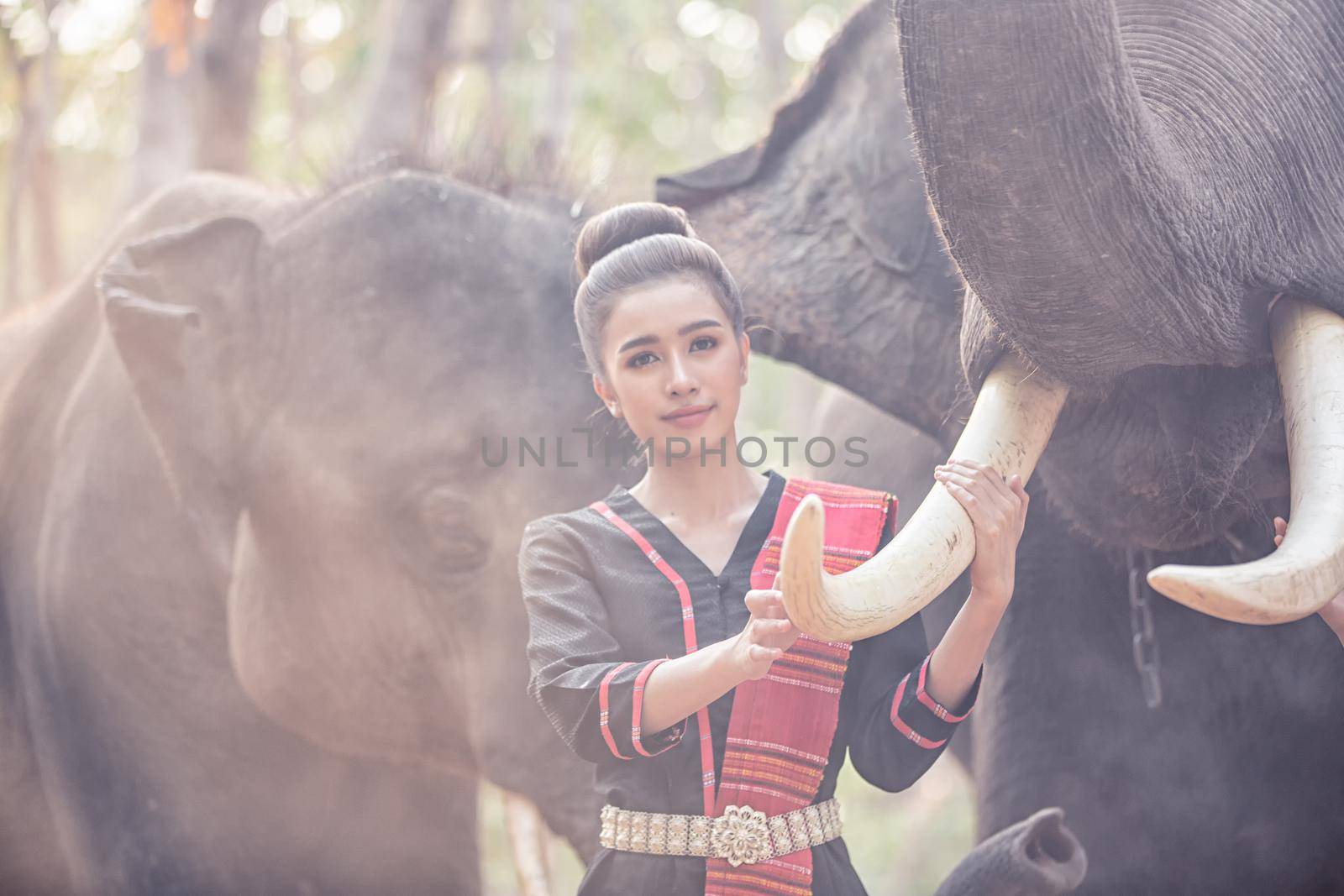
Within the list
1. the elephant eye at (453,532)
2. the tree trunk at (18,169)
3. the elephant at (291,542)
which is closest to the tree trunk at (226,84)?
the elephant at (291,542)

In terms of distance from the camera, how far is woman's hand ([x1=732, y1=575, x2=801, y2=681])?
1175 mm

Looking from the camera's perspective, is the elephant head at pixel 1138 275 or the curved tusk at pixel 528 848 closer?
the elephant head at pixel 1138 275

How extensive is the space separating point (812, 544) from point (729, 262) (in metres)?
1.22

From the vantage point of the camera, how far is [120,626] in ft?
8.45

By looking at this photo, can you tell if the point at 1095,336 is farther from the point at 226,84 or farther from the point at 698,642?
the point at 226,84

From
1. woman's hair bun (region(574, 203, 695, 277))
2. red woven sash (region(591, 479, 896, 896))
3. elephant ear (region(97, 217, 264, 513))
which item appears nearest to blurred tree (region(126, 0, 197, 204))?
elephant ear (region(97, 217, 264, 513))

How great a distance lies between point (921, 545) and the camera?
1.21m

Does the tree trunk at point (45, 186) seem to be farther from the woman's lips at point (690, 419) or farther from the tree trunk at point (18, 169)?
the woman's lips at point (690, 419)

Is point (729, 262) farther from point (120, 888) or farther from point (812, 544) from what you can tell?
point (120, 888)

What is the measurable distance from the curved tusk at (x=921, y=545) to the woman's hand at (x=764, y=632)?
53 millimetres

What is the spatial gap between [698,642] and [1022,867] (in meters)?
0.46

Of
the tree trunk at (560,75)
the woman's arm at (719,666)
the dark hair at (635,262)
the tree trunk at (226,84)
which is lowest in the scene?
the woman's arm at (719,666)

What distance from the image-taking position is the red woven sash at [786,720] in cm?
138

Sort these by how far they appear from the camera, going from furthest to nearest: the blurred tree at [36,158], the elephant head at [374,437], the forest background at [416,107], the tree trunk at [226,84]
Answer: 1. the blurred tree at [36,158]
2. the tree trunk at [226,84]
3. the forest background at [416,107]
4. the elephant head at [374,437]
